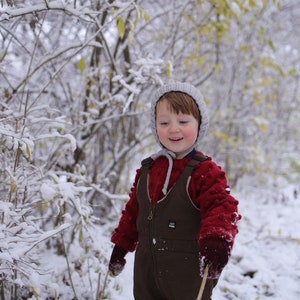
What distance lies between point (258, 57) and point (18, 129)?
16.2ft

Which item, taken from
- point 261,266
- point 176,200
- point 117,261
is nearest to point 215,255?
point 176,200

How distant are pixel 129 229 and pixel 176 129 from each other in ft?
2.02

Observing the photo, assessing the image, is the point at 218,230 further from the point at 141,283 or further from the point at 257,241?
the point at 257,241

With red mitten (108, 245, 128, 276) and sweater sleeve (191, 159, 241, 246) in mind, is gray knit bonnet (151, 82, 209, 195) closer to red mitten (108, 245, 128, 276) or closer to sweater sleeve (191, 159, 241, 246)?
sweater sleeve (191, 159, 241, 246)

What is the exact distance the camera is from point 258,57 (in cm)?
599

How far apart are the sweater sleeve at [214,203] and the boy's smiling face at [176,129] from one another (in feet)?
0.44

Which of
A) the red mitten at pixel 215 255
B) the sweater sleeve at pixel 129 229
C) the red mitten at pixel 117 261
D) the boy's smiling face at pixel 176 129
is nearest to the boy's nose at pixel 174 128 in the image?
the boy's smiling face at pixel 176 129

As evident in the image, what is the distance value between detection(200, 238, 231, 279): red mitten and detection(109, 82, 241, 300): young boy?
0.13 m

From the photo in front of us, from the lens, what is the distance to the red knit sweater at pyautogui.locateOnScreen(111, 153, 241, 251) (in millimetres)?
1374

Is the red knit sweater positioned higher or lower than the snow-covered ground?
higher

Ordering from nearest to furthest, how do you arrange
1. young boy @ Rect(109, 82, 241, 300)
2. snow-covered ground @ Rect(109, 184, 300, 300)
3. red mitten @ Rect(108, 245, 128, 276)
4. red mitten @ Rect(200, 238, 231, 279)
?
red mitten @ Rect(200, 238, 231, 279) → young boy @ Rect(109, 82, 241, 300) → red mitten @ Rect(108, 245, 128, 276) → snow-covered ground @ Rect(109, 184, 300, 300)

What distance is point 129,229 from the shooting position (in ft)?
6.17

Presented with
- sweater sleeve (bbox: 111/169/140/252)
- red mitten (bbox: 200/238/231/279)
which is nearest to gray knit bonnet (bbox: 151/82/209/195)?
sweater sleeve (bbox: 111/169/140/252)

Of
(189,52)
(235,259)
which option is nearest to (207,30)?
(189,52)
